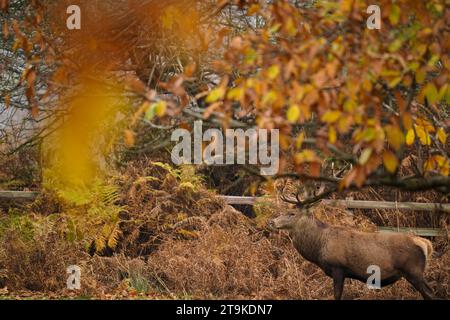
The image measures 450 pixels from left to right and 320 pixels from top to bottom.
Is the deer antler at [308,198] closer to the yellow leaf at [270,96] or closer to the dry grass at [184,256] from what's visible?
the dry grass at [184,256]

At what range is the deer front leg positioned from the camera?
10078 millimetres

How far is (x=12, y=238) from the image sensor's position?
11.8 metres

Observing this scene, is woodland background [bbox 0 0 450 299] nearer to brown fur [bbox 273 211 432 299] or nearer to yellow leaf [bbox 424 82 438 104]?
brown fur [bbox 273 211 432 299]

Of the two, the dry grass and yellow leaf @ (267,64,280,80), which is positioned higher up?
yellow leaf @ (267,64,280,80)

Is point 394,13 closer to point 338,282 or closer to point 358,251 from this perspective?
point 358,251

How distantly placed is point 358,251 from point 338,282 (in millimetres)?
490

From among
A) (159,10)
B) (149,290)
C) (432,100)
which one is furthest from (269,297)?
(432,100)

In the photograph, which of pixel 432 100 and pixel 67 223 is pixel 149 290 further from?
pixel 432 100

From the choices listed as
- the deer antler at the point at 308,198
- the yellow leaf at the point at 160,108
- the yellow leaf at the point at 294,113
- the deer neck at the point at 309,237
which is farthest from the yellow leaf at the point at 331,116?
the deer neck at the point at 309,237

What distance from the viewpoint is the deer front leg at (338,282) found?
397 inches

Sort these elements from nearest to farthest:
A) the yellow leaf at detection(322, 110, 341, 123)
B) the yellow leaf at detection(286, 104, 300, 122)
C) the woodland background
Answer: the yellow leaf at detection(286, 104, 300, 122) < the yellow leaf at detection(322, 110, 341, 123) < the woodland background

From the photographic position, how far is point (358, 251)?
401 inches

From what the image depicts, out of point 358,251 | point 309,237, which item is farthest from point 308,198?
point 309,237

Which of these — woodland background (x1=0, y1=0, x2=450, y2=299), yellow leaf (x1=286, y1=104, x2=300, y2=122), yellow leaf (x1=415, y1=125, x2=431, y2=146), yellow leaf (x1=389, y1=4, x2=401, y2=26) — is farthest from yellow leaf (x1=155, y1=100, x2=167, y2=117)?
yellow leaf (x1=415, y1=125, x2=431, y2=146)
